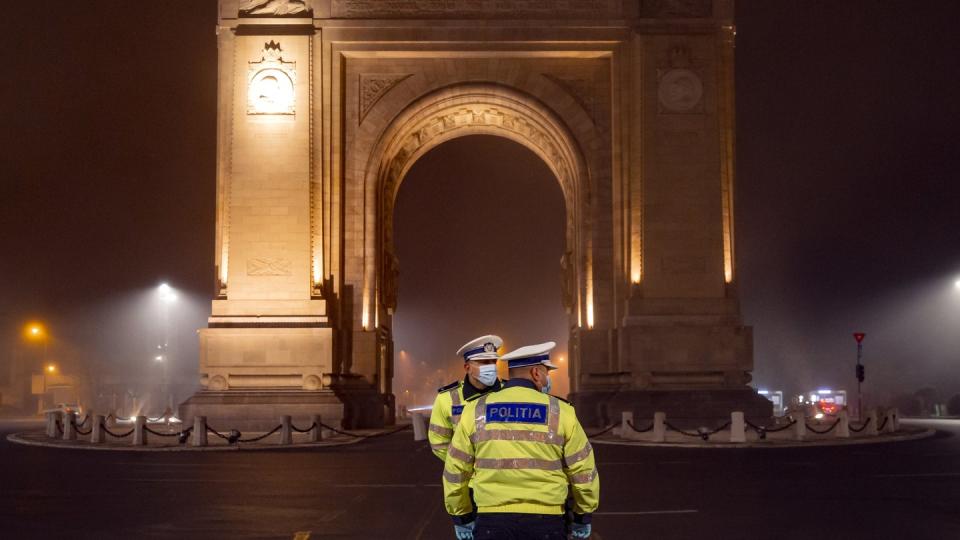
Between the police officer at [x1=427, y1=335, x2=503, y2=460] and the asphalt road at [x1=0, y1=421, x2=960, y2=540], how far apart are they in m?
3.50

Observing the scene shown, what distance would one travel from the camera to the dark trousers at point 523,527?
20.0 ft

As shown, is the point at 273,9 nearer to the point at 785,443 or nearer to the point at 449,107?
the point at 449,107

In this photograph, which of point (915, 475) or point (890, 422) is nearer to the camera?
point (915, 475)

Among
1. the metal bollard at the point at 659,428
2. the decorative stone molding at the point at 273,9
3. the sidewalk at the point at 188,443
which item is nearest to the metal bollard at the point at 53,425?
the sidewalk at the point at 188,443

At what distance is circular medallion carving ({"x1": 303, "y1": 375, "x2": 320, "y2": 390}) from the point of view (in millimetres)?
35562

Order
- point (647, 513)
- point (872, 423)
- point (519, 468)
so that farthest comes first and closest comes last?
point (872, 423)
point (647, 513)
point (519, 468)

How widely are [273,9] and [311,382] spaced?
12.6 meters

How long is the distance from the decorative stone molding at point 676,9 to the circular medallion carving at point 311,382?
53.5ft

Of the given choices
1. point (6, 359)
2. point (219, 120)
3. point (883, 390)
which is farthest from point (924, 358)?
point (6, 359)

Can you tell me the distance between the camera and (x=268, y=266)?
36.8 m

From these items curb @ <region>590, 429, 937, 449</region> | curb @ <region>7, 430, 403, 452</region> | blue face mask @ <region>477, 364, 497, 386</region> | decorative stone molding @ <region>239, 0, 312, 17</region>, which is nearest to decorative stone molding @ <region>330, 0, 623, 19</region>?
decorative stone molding @ <region>239, 0, 312, 17</region>

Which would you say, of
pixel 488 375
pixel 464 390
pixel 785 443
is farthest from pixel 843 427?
pixel 488 375

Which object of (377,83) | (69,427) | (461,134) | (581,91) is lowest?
(69,427)

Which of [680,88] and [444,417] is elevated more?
[680,88]
